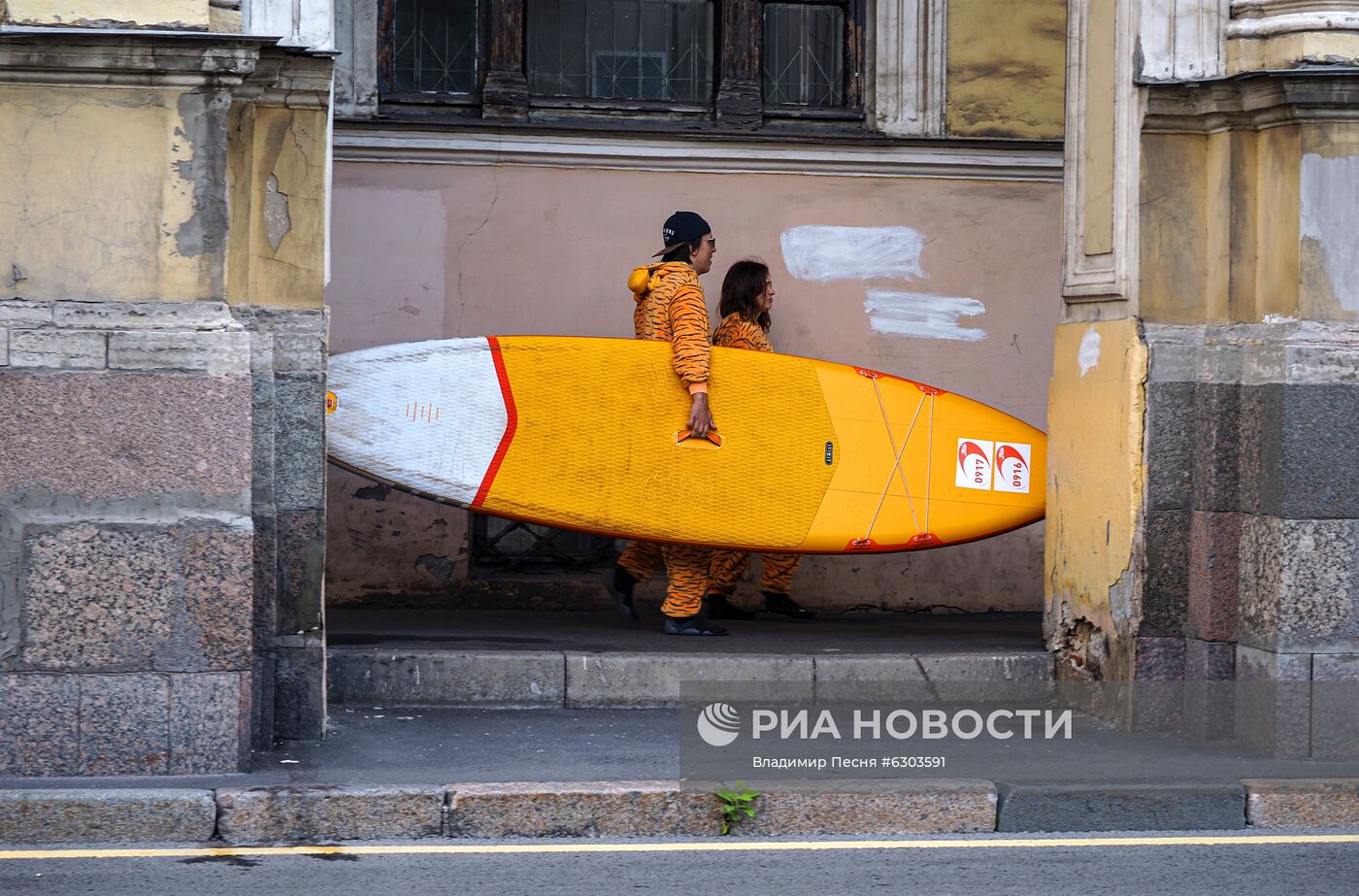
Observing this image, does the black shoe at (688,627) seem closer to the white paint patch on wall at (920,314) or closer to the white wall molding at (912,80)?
the white paint patch on wall at (920,314)

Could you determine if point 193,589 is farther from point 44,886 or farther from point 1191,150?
point 1191,150

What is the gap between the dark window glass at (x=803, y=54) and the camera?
10.2 metres

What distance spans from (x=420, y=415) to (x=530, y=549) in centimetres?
196

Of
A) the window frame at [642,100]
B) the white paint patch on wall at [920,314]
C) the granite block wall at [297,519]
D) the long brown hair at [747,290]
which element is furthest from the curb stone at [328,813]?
the white paint patch on wall at [920,314]

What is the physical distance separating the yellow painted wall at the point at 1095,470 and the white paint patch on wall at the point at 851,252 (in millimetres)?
2282

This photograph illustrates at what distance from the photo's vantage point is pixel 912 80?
9984 mm

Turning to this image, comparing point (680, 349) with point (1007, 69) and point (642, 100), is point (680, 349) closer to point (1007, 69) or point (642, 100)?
point (642, 100)

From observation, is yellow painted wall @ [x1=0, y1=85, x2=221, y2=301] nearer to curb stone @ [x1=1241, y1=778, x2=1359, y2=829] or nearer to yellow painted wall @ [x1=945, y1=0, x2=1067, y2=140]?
curb stone @ [x1=1241, y1=778, x2=1359, y2=829]

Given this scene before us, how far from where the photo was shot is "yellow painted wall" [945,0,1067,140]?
999cm

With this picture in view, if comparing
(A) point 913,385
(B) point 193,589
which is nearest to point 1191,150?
(A) point 913,385

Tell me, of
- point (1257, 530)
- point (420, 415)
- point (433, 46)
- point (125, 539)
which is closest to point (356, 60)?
point (433, 46)

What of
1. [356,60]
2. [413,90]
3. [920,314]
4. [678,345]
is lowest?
[678,345]

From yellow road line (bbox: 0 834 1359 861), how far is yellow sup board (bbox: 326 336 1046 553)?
2870 mm

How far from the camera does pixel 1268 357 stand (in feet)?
22.2
